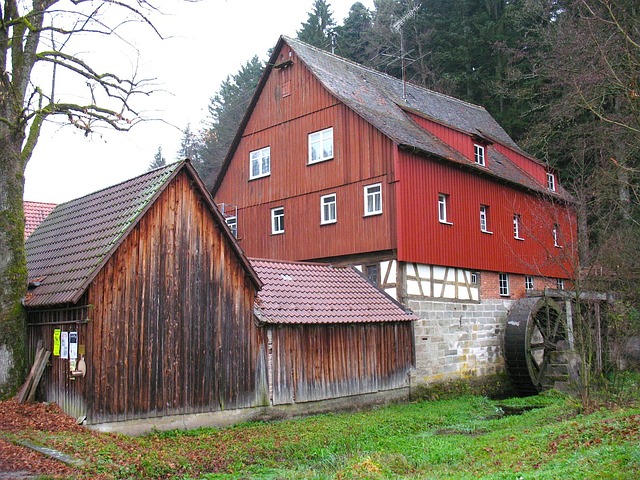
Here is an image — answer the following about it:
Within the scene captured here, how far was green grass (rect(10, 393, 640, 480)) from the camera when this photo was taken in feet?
26.5

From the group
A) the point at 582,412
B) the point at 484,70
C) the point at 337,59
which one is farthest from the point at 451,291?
the point at 484,70

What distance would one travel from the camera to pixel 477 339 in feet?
72.5

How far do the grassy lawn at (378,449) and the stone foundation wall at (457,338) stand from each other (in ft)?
15.4

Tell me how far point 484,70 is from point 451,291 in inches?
768

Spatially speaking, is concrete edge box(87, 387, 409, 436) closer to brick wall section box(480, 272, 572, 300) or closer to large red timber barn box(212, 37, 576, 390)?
large red timber barn box(212, 37, 576, 390)

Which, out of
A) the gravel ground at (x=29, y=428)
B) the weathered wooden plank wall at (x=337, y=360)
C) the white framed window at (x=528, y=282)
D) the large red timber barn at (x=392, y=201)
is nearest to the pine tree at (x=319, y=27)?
the large red timber barn at (x=392, y=201)

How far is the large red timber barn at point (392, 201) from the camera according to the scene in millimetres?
19547

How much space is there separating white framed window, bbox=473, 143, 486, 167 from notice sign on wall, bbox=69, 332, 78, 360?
1666 centimetres

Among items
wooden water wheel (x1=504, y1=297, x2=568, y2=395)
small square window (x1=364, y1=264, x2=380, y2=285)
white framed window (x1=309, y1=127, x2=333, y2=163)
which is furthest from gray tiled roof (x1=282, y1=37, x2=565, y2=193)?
wooden water wheel (x1=504, y1=297, x2=568, y2=395)

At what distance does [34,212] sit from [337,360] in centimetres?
1373

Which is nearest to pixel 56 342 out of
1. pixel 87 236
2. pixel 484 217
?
pixel 87 236

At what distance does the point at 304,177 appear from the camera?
22016mm

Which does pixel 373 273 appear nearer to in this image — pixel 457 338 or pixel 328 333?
pixel 457 338

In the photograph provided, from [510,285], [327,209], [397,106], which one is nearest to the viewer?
[327,209]
